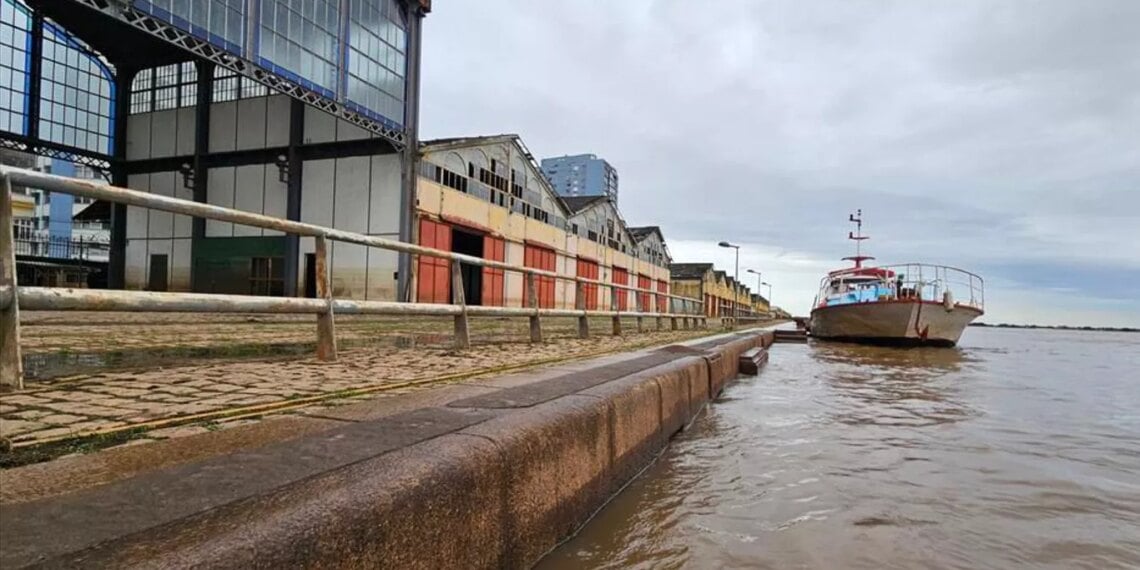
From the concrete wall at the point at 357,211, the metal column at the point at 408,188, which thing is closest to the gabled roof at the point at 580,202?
the metal column at the point at 408,188

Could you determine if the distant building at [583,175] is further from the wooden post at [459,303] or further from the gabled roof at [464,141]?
the wooden post at [459,303]

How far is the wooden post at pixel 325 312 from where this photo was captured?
433cm

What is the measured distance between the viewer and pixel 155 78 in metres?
27.4

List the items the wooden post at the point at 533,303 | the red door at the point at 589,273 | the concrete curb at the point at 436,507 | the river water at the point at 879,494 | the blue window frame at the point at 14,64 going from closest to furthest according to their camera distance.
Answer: the concrete curb at the point at 436,507 < the river water at the point at 879,494 < the wooden post at the point at 533,303 < the blue window frame at the point at 14,64 < the red door at the point at 589,273

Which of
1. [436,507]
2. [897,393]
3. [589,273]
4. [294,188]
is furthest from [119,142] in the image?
[436,507]

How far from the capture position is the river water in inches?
111

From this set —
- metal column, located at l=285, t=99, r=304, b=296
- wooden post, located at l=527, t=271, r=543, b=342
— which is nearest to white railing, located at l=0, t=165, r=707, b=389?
wooden post, located at l=527, t=271, r=543, b=342

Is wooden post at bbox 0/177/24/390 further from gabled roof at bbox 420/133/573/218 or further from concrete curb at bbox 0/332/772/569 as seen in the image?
gabled roof at bbox 420/133/573/218

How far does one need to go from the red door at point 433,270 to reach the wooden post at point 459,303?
1562 centimetres

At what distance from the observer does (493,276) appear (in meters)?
27.0

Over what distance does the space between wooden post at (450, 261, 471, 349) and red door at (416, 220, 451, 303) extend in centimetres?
1562

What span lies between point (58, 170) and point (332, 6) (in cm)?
3079

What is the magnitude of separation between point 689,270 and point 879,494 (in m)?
64.0

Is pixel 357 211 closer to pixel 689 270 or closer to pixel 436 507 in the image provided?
pixel 436 507
